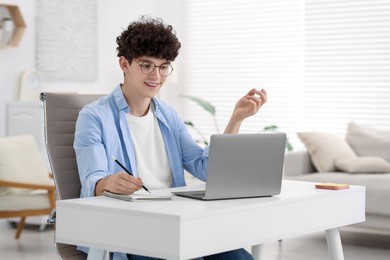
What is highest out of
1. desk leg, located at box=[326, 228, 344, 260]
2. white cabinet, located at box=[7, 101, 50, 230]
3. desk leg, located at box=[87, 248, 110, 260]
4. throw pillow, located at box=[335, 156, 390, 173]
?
white cabinet, located at box=[7, 101, 50, 230]

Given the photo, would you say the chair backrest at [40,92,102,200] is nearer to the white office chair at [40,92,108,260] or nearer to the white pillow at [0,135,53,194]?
the white office chair at [40,92,108,260]

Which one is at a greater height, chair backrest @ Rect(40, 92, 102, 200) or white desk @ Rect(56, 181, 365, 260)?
chair backrest @ Rect(40, 92, 102, 200)

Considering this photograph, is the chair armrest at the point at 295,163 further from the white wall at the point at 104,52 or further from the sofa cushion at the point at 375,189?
the white wall at the point at 104,52

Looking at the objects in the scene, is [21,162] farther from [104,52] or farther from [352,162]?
[352,162]

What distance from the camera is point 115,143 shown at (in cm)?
272

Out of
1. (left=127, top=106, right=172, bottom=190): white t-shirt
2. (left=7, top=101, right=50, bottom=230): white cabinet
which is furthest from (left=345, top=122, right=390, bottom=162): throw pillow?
(left=127, top=106, right=172, bottom=190): white t-shirt

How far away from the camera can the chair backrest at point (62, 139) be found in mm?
2875

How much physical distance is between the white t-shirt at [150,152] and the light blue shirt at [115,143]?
0.02 metres

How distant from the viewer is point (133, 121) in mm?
2838

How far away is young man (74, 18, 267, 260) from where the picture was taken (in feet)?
8.73

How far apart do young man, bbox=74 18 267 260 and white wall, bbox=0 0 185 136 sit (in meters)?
3.79

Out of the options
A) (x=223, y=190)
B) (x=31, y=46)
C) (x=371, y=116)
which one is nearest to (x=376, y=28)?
(x=371, y=116)

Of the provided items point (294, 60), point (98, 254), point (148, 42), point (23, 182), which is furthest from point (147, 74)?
point (294, 60)

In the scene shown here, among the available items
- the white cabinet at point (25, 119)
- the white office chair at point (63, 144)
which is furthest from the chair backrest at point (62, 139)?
the white cabinet at point (25, 119)
